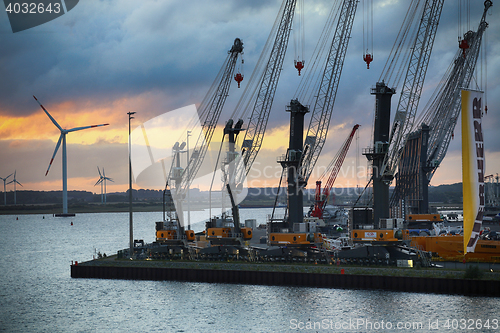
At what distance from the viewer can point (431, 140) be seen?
413 feet

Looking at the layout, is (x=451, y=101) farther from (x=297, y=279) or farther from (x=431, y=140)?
(x=297, y=279)

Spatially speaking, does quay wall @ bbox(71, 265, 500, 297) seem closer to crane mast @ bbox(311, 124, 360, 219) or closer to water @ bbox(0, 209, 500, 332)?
water @ bbox(0, 209, 500, 332)

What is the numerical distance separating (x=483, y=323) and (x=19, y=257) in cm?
10379

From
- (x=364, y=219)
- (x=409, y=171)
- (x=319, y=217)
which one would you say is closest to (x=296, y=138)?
(x=364, y=219)

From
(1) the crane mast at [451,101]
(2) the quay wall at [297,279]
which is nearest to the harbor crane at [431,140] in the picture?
(1) the crane mast at [451,101]

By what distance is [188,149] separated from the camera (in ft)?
295

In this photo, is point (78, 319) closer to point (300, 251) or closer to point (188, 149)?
point (300, 251)

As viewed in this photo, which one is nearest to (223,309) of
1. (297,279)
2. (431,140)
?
(297,279)

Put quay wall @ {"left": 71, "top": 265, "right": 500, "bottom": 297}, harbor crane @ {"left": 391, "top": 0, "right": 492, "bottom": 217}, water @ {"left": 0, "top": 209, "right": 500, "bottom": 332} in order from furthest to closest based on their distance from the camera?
harbor crane @ {"left": 391, "top": 0, "right": 492, "bottom": 217} < quay wall @ {"left": 71, "top": 265, "right": 500, "bottom": 297} < water @ {"left": 0, "top": 209, "right": 500, "bottom": 332}

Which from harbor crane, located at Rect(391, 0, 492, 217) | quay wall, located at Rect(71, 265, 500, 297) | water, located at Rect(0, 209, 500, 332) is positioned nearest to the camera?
water, located at Rect(0, 209, 500, 332)

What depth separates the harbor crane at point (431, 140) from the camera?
376 feet

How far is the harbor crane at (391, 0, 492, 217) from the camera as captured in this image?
11475 cm

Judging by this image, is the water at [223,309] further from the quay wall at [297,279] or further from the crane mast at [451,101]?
the crane mast at [451,101]

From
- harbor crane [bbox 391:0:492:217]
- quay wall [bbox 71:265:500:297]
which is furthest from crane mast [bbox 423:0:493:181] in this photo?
quay wall [bbox 71:265:500:297]
